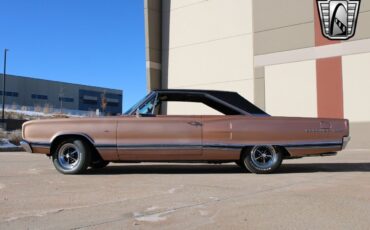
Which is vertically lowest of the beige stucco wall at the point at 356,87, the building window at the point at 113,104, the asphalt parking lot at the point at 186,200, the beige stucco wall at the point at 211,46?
the asphalt parking lot at the point at 186,200

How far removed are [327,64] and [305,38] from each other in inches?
Answer: 66.0

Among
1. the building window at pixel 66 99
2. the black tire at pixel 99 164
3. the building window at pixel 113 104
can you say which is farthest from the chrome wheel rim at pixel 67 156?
the building window at pixel 113 104

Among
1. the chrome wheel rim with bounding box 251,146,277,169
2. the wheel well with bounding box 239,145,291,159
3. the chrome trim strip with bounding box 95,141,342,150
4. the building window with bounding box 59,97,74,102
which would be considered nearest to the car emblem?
the chrome trim strip with bounding box 95,141,342,150

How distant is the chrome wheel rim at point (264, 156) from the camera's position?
8.72 meters

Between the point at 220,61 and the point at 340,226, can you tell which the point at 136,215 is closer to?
the point at 340,226

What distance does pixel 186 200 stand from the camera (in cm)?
594

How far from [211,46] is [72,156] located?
58.4ft

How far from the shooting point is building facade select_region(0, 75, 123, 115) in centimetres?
8075

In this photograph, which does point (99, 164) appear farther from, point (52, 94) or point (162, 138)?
point (52, 94)

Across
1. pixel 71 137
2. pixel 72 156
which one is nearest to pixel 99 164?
pixel 72 156

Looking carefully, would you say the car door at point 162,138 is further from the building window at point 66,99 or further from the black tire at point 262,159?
the building window at point 66,99

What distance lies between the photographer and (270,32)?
76.5ft

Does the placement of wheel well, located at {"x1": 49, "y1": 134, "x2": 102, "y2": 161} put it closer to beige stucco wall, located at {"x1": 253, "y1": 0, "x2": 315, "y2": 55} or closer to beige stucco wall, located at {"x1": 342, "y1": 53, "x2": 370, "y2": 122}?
beige stucco wall, located at {"x1": 342, "y1": 53, "x2": 370, "y2": 122}

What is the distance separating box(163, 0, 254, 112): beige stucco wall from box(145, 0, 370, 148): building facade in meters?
0.05
